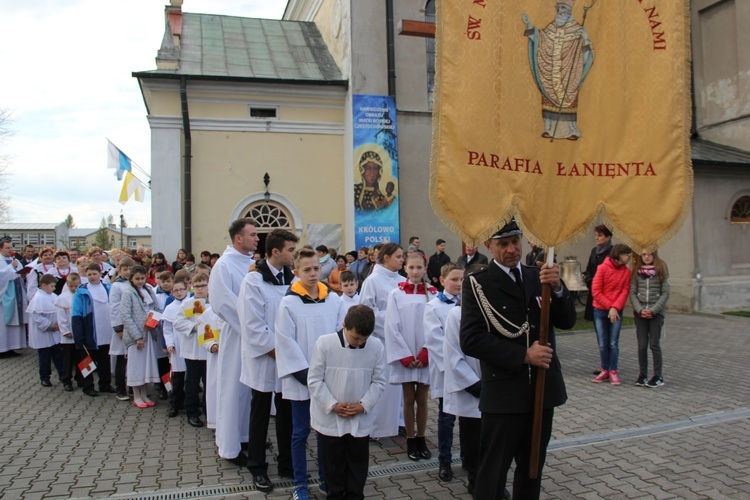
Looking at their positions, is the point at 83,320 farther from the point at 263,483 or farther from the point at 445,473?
the point at 445,473

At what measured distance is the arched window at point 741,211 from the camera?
55.2 feet

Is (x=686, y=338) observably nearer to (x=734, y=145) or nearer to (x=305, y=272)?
(x=734, y=145)

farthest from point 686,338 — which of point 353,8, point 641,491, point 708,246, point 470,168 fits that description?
point 353,8

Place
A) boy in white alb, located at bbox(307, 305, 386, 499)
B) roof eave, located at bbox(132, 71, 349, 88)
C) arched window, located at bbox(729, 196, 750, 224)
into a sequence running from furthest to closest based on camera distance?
arched window, located at bbox(729, 196, 750, 224) < roof eave, located at bbox(132, 71, 349, 88) < boy in white alb, located at bbox(307, 305, 386, 499)

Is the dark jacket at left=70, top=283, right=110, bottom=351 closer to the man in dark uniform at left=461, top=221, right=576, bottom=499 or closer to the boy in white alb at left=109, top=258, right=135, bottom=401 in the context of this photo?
the boy in white alb at left=109, top=258, right=135, bottom=401

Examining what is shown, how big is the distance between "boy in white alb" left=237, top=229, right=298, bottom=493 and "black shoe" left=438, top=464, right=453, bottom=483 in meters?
1.33

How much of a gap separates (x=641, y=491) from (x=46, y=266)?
11032 millimetres

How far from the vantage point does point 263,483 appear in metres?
4.69

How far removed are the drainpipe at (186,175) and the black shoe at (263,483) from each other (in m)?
11.9

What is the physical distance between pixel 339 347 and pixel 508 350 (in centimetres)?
134

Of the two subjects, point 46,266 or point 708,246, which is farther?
point 708,246

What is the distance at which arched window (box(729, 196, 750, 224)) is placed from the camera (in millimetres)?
16812

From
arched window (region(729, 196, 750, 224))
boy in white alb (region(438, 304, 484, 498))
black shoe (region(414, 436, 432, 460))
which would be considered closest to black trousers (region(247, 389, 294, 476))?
black shoe (region(414, 436, 432, 460))

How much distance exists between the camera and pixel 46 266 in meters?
11.2
